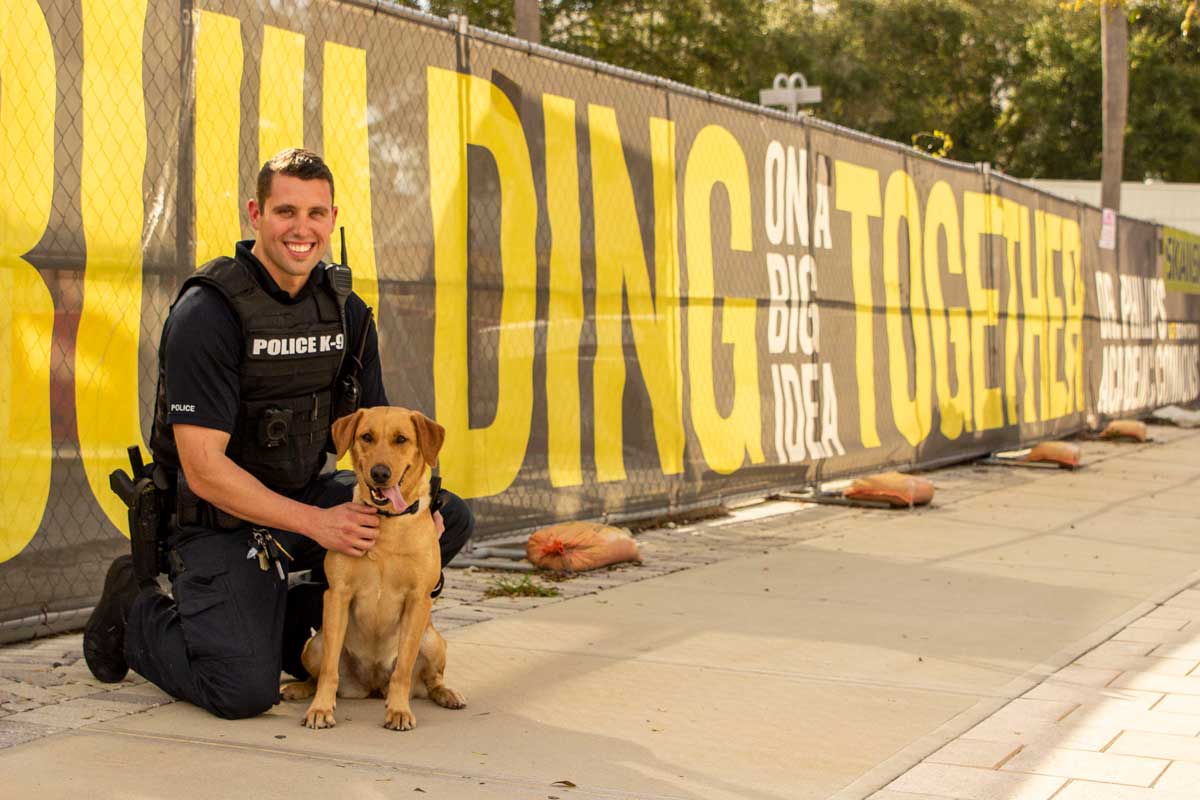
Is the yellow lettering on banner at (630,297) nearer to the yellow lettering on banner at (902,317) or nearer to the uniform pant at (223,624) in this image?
the yellow lettering on banner at (902,317)

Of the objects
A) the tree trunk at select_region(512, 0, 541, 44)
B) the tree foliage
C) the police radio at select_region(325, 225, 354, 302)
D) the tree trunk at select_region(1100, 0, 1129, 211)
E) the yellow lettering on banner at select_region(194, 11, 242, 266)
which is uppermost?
the tree foliage

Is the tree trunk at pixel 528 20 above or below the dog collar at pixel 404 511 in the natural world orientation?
above

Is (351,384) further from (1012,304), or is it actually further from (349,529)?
(1012,304)

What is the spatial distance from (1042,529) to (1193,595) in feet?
9.02

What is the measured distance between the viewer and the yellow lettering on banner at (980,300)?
15.2 metres

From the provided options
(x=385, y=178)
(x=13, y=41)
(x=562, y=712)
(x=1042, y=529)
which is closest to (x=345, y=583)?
(x=562, y=712)

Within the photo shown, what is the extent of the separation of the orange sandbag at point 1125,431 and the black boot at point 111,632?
15.7 meters

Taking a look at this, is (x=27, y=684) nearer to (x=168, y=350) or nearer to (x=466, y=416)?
(x=168, y=350)

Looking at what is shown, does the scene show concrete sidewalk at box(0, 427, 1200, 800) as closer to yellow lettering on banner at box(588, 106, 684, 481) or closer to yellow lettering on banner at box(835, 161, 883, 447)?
yellow lettering on banner at box(588, 106, 684, 481)

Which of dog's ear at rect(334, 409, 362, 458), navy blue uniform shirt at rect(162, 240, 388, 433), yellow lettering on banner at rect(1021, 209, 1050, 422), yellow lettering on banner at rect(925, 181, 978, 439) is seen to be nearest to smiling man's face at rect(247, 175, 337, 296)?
navy blue uniform shirt at rect(162, 240, 388, 433)

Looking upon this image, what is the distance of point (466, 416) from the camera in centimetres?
817

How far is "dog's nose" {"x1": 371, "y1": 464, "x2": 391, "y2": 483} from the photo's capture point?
4.73 metres

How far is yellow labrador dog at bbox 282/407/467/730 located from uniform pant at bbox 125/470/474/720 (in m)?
0.19

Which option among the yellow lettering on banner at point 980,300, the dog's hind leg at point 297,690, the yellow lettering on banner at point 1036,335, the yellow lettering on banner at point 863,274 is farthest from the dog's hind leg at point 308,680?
the yellow lettering on banner at point 1036,335
